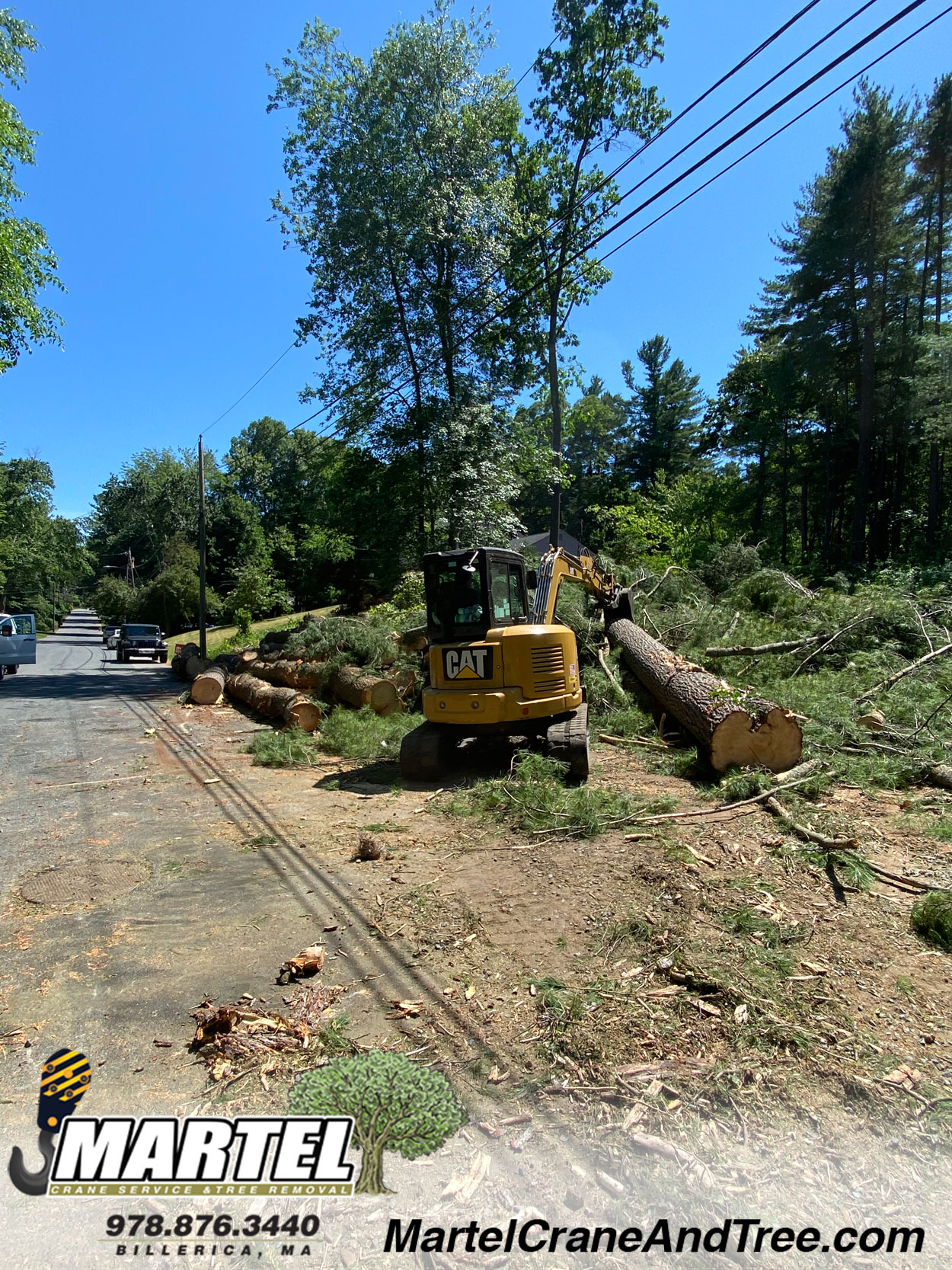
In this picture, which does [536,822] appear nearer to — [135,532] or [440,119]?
[440,119]

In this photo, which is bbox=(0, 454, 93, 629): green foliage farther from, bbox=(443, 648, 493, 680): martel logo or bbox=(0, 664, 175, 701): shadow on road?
bbox=(443, 648, 493, 680): martel logo

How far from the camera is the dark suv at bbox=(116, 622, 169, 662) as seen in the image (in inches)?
1280

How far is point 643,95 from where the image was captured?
21375 mm

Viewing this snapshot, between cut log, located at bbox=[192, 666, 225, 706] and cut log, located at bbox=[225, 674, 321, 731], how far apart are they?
0.27m

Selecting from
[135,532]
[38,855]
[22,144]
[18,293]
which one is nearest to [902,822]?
[38,855]

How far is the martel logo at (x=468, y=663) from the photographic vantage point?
9.00 meters

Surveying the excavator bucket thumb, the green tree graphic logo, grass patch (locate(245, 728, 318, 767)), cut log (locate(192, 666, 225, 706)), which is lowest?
the green tree graphic logo

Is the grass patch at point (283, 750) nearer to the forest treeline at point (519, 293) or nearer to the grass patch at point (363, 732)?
the grass patch at point (363, 732)

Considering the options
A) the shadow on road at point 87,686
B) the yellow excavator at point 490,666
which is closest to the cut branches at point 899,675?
the yellow excavator at point 490,666

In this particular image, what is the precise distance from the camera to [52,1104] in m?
3.42

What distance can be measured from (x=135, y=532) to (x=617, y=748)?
235 feet

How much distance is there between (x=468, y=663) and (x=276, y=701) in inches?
265

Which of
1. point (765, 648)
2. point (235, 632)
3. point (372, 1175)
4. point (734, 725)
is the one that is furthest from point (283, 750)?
point (235, 632)

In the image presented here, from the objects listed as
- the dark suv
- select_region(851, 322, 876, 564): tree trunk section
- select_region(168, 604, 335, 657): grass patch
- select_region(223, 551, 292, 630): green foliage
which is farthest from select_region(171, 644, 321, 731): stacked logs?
select_region(851, 322, 876, 564): tree trunk section
